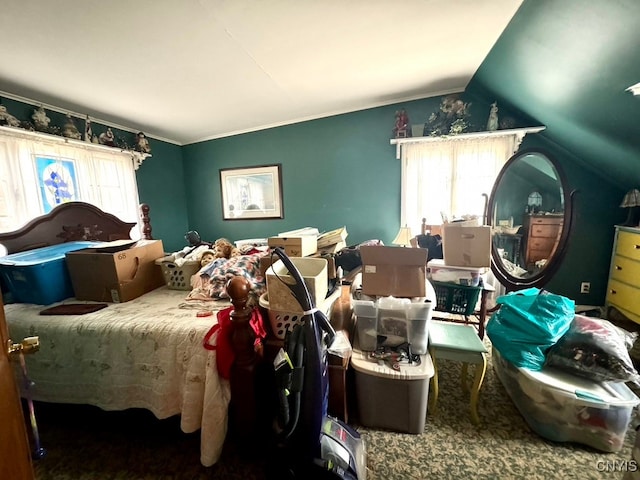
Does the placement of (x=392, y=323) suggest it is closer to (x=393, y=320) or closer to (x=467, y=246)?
(x=393, y=320)

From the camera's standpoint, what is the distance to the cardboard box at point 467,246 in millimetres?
1948

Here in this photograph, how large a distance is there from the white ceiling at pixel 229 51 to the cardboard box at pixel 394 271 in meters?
1.48

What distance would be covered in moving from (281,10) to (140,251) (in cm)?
177

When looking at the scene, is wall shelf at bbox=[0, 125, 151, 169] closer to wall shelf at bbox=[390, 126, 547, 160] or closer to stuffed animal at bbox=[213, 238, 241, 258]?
stuffed animal at bbox=[213, 238, 241, 258]

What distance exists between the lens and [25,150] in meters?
2.33

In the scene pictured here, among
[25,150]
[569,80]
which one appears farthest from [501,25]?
[25,150]

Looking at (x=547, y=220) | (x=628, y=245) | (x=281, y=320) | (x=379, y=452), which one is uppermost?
(x=547, y=220)

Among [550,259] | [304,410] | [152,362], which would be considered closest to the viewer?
[304,410]

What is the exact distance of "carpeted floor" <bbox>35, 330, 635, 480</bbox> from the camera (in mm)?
1218

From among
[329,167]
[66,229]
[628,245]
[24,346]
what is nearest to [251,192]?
[329,167]

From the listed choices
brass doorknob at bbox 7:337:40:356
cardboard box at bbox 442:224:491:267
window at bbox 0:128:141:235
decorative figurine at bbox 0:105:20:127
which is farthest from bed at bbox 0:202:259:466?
decorative figurine at bbox 0:105:20:127

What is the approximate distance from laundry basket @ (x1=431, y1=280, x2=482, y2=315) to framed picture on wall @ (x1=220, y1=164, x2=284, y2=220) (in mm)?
2513

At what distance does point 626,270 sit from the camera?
2.40 m

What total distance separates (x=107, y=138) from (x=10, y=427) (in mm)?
3359
